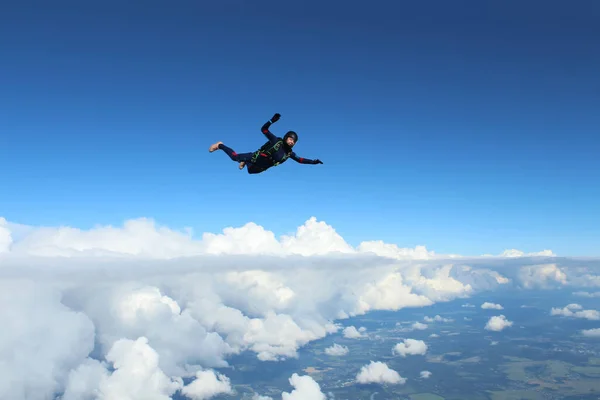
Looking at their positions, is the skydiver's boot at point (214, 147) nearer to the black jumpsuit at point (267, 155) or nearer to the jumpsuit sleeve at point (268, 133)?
the black jumpsuit at point (267, 155)

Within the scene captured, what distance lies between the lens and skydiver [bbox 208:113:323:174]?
1113 cm

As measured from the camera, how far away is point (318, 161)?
11.6m

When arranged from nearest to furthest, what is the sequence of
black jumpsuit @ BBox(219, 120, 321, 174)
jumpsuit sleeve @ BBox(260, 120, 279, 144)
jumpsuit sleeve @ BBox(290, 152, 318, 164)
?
jumpsuit sleeve @ BBox(260, 120, 279, 144) → black jumpsuit @ BBox(219, 120, 321, 174) → jumpsuit sleeve @ BBox(290, 152, 318, 164)

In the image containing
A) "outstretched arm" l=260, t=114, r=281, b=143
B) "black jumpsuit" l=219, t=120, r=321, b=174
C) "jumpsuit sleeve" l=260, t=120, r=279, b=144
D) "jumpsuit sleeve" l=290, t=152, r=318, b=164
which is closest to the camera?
"outstretched arm" l=260, t=114, r=281, b=143

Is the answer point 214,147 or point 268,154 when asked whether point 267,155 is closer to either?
point 268,154

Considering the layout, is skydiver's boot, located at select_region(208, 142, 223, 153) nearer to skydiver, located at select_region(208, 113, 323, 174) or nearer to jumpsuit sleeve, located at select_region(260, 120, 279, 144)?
skydiver, located at select_region(208, 113, 323, 174)

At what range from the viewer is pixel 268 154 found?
465 inches

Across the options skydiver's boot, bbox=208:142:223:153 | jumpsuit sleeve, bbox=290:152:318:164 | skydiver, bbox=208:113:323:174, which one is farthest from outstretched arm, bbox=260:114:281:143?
skydiver's boot, bbox=208:142:223:153

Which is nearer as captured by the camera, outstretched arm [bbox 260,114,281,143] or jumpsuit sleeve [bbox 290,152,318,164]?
outstretched arm [bbox 260,114,281,143]

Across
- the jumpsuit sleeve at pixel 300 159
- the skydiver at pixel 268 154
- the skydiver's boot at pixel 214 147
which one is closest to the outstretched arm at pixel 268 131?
the skydiver at pixel 268 154

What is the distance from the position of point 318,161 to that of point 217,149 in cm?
403

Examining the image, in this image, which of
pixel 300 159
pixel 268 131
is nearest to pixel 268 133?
pixel 268 131

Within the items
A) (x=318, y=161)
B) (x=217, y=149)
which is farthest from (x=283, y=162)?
(x=217, y=149)

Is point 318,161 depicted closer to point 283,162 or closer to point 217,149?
point 283,162
